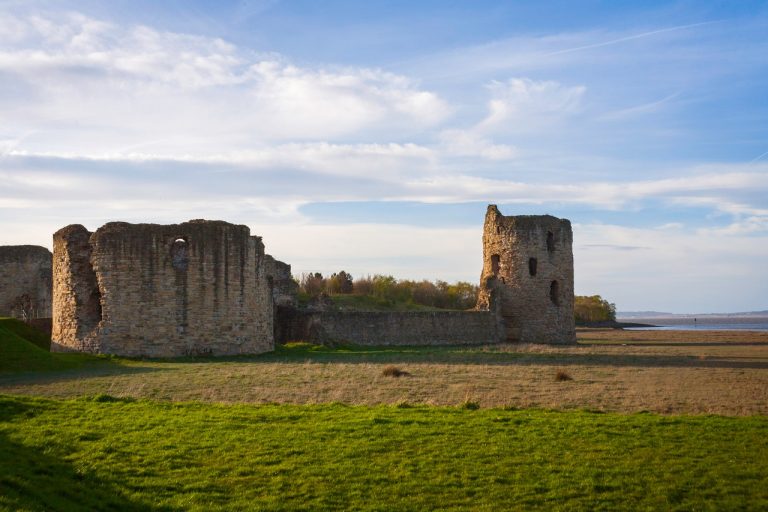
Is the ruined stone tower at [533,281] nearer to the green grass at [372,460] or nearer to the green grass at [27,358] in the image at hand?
the green grass at [27,358]

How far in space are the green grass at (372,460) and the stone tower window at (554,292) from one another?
2692cm

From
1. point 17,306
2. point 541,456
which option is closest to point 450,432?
point 541,456

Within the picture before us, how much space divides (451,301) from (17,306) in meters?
35.6

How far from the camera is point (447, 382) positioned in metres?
18.2

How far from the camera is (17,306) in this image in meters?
38.4

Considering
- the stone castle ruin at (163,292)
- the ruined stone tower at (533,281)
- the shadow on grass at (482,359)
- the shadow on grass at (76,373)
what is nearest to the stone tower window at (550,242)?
the ruined stone tower at (533,281)

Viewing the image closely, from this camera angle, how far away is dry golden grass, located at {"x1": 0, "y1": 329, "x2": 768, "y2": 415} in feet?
49.0

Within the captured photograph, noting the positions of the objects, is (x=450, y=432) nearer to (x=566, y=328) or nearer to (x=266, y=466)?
(x=266, y=466)

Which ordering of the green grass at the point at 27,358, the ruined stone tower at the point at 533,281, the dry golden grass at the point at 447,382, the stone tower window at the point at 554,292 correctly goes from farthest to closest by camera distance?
the stone tower window at the point at 554,292 < the ruined stone tower at the point at 533,281 < the green grass at the point at 27,358 < the dry golden grass at the point at 447,382

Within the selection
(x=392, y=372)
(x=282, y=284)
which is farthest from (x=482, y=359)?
(x=282, y=284)

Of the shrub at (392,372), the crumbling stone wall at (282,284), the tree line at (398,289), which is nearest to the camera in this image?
the shrub at (392,372)

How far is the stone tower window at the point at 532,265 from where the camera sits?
127 ft

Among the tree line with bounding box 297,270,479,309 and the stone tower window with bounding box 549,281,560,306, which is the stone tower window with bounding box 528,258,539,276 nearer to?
the stone tower window with bounding box 549,281,560,306

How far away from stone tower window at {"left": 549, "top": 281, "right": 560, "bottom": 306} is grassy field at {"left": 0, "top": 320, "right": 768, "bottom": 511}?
67.9 ft
